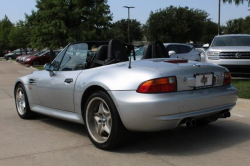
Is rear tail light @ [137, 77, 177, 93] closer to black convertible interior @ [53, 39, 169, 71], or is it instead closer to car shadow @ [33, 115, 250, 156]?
car shadow @ [33, 115, 250, 156]

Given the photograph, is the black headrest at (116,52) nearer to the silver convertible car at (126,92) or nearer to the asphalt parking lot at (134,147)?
the silver convertible car at (126,92)

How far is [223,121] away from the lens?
5.56m

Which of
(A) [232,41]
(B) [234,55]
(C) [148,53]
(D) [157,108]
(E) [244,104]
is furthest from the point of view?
(A) [232,41]

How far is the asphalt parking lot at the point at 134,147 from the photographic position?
12.1ft

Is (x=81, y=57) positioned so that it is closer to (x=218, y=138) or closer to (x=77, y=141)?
(x=77, y=141)

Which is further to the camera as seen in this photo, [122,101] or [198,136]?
[198,136]

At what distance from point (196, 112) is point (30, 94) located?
3.13 metres

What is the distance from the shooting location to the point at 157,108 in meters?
3.60

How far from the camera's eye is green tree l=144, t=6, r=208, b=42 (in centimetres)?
4716

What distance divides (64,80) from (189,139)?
199 centimetres

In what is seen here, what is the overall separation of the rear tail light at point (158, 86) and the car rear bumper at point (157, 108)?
0.05 meters

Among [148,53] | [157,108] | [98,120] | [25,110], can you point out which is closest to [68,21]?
[25,110]

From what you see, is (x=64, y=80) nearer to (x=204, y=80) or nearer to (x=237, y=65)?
(x=204, y=80)

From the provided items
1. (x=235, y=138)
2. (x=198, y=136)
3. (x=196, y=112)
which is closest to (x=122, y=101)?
(x=196, y=112)
